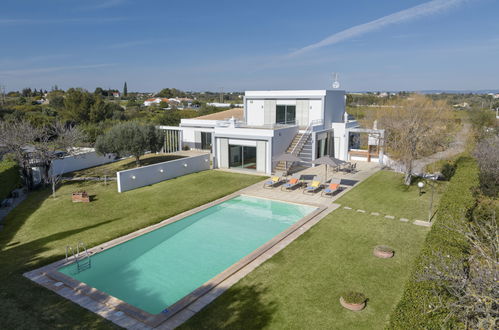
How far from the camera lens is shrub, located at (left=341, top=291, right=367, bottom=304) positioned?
9062 mm

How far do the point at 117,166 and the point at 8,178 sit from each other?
10.9 metres

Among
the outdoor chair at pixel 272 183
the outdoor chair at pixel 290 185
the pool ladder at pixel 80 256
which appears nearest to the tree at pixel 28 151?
the pool ladder at pixel 80 256

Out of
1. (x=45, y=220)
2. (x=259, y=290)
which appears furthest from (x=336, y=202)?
(x=45, y=220)

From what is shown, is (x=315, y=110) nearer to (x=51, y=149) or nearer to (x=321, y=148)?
(x=321, y=148)

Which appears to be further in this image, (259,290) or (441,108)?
(441,108)

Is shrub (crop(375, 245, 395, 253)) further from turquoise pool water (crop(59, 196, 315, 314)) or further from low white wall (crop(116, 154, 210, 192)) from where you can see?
low white wall (crop(116, 154, 210, 192))

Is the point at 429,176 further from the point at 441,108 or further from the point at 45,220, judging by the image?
the point at 45,220

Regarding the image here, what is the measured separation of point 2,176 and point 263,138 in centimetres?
1721

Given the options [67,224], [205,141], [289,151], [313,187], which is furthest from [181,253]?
[205,141]

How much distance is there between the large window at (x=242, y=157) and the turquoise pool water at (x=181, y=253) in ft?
27.4

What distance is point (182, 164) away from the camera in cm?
2533

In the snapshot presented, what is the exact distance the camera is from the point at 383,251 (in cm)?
1222

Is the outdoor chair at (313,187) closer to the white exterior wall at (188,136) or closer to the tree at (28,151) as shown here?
the tree at (28,151)

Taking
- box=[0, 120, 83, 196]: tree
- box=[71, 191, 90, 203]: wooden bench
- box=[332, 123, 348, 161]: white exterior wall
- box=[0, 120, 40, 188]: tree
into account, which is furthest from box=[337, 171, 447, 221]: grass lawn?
box=[0, 120, 40, 188]: tree
